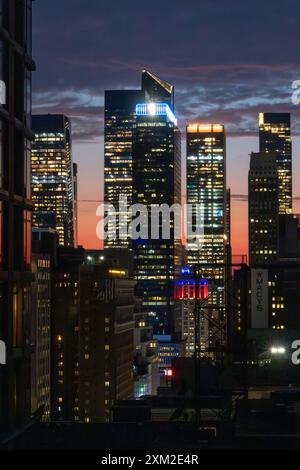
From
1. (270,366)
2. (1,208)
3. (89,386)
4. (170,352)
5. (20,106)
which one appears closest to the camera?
(1,208)

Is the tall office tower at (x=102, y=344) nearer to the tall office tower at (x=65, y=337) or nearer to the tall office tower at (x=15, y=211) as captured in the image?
the tall office tower at (x=65, y=337)

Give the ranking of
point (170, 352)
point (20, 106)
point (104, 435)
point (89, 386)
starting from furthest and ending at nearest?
1. point (170, 352)
2. point (89, 386)
3. point (104, 435)
4. point (20, 106)

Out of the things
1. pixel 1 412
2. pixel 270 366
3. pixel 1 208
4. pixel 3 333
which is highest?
pixel 1 208

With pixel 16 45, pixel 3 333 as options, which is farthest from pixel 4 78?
pixel 3 333

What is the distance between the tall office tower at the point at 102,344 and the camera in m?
117

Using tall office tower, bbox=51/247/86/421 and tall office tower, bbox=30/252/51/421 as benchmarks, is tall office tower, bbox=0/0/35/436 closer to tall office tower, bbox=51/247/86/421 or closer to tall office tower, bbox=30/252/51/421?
tall office tower, bbox=30/252/51/421

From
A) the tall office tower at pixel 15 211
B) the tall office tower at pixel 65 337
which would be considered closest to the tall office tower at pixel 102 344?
the tall office tower at pixel 65 337

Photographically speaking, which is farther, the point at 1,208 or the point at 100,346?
the point at 100,346

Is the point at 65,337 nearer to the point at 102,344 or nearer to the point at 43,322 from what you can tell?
the point at 43,322

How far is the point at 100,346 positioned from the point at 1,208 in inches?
4393

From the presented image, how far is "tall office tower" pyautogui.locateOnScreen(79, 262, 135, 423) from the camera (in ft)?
383
